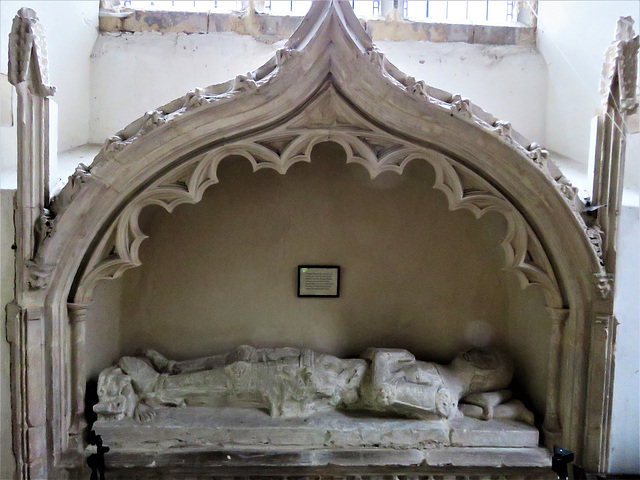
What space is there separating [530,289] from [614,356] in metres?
0.75

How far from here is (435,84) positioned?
419cm

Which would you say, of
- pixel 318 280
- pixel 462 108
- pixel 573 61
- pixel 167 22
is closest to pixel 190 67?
pixel 167 22

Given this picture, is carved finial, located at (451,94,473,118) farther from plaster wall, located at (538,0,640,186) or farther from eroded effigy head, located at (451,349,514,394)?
eroded effigy head, located at (451,349,514,394)

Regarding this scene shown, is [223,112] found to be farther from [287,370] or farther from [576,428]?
[576,428]

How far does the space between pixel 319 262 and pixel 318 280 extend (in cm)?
15

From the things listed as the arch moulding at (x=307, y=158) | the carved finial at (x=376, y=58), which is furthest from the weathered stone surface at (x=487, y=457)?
the carved finial at (x=376, y=58)

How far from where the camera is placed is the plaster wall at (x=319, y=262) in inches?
146

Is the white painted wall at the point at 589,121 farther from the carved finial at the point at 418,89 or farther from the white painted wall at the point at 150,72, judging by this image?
the white painted wall at the point at 150,72

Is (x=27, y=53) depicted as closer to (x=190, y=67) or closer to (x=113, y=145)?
(x=113, y=145)

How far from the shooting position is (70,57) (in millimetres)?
3783

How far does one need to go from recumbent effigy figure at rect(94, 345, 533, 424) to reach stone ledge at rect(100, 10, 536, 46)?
2.85 metres

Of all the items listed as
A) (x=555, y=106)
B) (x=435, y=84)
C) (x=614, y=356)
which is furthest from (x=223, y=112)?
(x=555, y=106)

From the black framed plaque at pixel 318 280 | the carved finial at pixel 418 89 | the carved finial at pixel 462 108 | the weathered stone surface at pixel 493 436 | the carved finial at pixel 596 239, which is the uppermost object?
the carved finial at pixel 418 89

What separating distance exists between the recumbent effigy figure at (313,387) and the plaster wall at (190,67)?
7.50 ft
